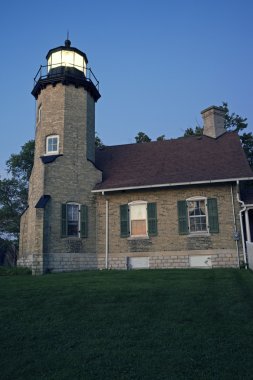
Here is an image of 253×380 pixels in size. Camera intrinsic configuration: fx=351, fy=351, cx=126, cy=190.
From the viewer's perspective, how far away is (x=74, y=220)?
54.0 feet

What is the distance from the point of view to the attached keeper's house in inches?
607

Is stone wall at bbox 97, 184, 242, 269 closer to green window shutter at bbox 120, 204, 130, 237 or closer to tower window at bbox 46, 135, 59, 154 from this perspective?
green window shutter at bbox 120, 204, 130, 237

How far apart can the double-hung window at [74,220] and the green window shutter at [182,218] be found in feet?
14.4

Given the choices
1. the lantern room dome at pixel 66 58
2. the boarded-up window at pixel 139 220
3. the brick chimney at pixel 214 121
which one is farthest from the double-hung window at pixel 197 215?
the lantern room dome at pixel 66 58

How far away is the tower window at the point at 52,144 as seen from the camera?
1756 cm

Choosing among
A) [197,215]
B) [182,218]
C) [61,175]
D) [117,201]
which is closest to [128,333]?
[182,218]

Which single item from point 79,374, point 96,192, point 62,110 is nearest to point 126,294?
point 79,374

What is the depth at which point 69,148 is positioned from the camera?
685 inches

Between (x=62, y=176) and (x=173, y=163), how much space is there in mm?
5663

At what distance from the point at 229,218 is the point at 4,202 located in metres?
24.2

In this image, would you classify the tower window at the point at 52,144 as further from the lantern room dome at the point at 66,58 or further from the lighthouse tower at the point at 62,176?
the lantern room dome at the point at 66,58

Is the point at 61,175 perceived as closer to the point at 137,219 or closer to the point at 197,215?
the point at 137,219

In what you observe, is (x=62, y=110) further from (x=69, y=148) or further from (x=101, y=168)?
(x=101, y=168)

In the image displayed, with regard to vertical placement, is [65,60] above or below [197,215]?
above
